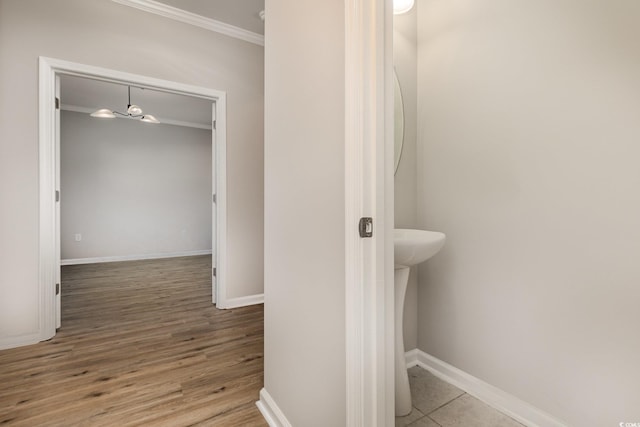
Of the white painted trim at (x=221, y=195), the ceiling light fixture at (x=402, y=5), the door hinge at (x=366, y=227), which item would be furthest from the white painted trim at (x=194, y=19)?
the door hinge at (x=366, y=227)

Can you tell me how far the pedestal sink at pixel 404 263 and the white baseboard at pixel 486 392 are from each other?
0.41 metres

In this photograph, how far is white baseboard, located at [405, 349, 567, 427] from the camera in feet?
4.28

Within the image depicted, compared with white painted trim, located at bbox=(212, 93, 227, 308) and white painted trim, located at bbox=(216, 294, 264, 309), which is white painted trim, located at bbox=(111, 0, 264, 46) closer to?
white painted trim, located at bbox=(212, 93, 227, 308)

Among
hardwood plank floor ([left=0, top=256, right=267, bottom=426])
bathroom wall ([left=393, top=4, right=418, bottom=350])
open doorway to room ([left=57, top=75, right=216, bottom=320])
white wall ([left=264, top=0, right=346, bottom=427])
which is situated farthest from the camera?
open doorway to room ([left=57, top=75, right=216, bottom=320])

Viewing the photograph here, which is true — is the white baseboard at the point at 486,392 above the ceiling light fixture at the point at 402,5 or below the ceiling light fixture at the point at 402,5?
below

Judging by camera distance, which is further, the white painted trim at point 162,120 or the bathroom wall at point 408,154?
the white painted trim at point 162,120

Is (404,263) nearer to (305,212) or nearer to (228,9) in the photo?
(305,212)

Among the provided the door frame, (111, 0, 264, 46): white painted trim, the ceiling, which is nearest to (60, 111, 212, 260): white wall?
the ceiling

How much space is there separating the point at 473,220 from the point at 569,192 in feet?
1.45

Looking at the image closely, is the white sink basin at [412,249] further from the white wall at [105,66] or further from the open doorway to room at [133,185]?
the open doorway to room at [133,185]

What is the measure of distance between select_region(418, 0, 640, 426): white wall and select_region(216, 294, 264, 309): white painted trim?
1.80 metres

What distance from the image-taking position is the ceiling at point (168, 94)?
8.37ft

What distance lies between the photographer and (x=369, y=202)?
31.9 inches

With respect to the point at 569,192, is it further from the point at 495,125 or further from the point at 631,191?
the point at 495,125
